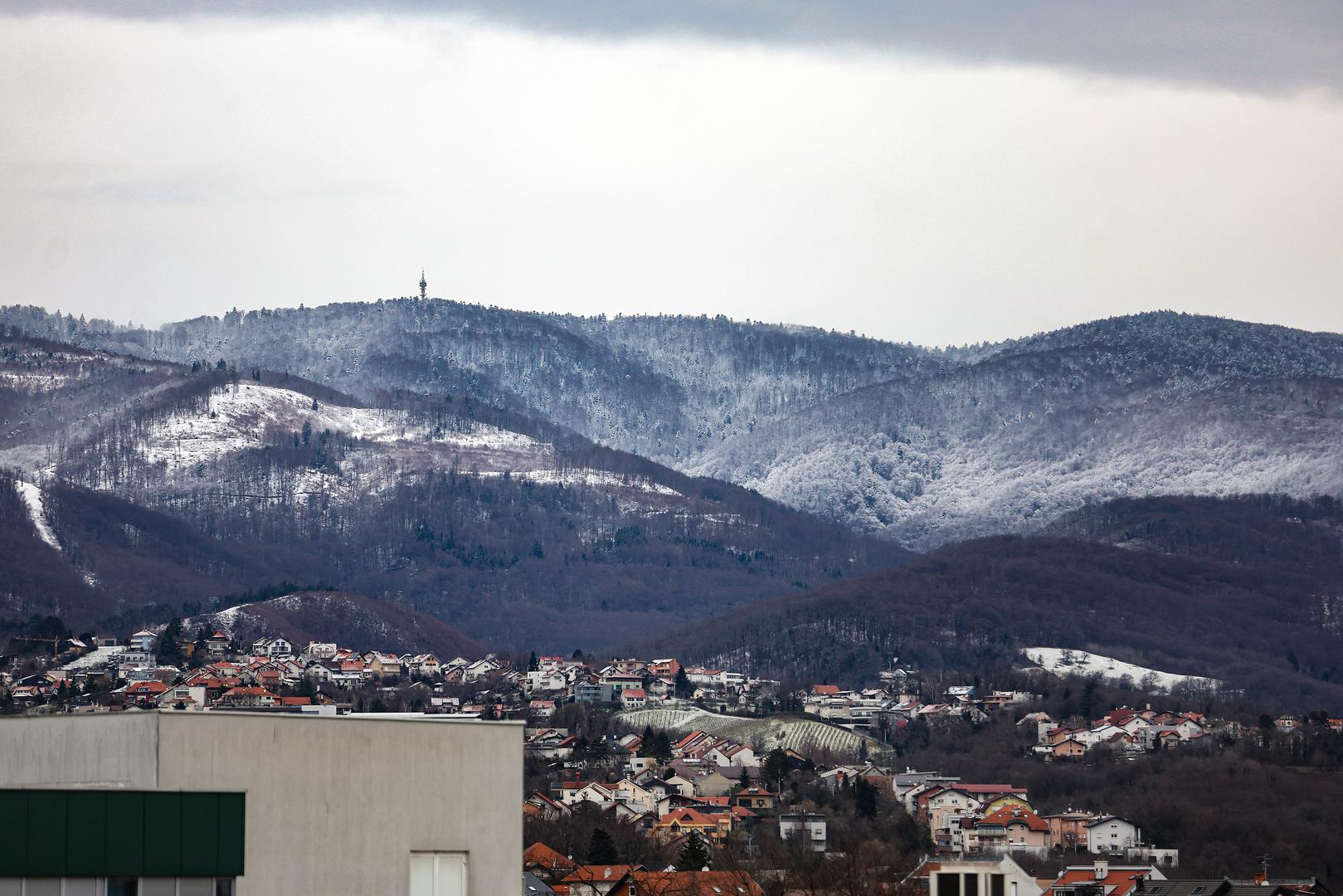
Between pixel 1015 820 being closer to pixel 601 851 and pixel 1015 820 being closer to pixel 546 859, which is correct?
pixel 601 851

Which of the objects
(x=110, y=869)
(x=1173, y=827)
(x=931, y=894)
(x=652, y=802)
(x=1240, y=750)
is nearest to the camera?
(x=110, y=869)

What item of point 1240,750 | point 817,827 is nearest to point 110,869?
point 817,827

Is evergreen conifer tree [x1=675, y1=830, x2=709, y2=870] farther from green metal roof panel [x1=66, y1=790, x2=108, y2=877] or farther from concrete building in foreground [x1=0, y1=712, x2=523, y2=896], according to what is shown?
green metal roof panel [x1=66, y1=790, x2=108, y2=877]

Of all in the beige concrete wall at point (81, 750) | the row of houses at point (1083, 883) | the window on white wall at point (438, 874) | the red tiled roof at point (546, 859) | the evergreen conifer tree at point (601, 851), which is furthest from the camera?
the evergreen conifer tree at point (601, 851)

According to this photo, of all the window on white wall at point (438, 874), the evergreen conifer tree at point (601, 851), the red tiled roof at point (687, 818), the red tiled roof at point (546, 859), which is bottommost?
the red tiled roof at point (687, 818)

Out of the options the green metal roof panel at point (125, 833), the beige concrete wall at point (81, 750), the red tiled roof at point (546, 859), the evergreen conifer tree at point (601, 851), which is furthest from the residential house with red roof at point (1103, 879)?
the green metal roof panel at point (125, 833)

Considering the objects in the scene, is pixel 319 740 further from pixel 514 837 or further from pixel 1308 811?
pixel 1308 811

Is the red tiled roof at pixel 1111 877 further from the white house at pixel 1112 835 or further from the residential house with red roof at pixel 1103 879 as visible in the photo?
the white house at pixel 1112 835
